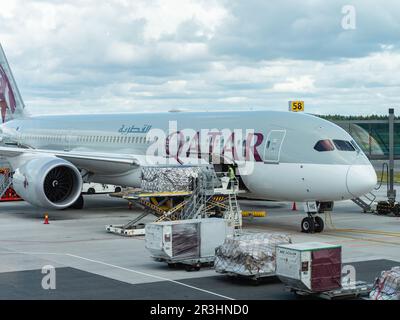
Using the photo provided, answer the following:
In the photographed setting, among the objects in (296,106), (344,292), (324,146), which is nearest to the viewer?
(344,292)

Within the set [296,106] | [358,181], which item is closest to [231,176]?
[358,181]

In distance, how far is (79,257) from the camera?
19.2 metres

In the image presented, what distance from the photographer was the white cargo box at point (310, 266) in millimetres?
13703

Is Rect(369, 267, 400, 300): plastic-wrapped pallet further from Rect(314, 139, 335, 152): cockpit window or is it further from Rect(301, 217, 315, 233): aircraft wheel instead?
Rect(301, 217, 315, 233): aircraft wheel

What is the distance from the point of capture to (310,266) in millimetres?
13742

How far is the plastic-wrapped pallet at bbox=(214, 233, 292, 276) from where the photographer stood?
618 inches

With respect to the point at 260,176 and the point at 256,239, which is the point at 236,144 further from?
the point at 256,239

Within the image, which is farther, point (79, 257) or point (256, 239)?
point (79, 257)

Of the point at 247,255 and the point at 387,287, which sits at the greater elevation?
the point at 247,255

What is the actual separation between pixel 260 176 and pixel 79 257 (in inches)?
308

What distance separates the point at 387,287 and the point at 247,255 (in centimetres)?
343

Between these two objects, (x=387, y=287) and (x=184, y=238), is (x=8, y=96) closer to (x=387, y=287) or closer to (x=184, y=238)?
(x=184, y=238)

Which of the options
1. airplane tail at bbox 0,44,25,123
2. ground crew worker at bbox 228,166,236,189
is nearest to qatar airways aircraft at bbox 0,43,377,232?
ground crew worker at bbox 228,166,236,189
